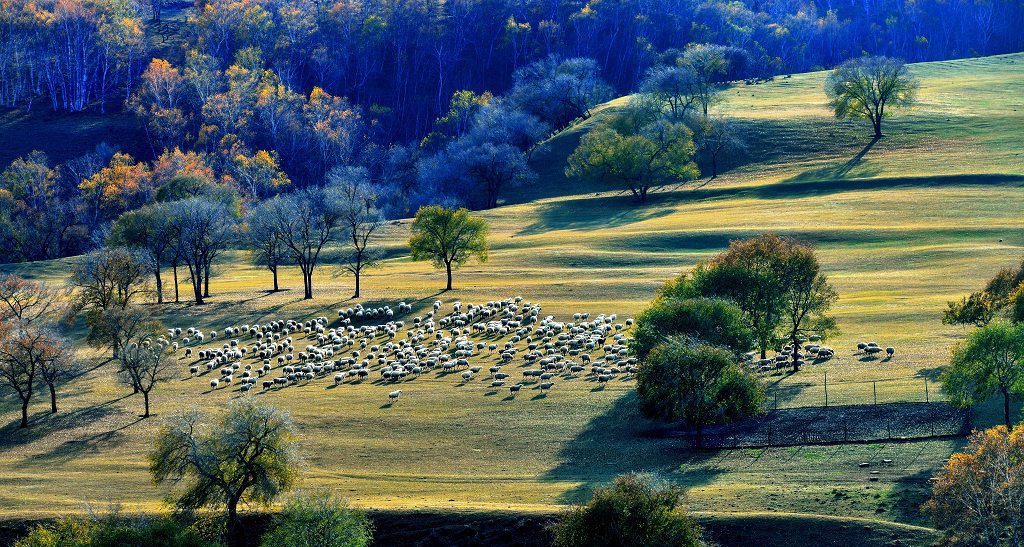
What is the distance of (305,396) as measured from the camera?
6806cm

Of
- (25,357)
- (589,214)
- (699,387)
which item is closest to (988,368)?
(699,387)

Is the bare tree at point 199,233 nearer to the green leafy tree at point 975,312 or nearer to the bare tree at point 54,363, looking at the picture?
the bare tree at point 54,363

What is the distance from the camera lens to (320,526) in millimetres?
43531

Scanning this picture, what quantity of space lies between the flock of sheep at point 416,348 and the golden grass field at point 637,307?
2.38m

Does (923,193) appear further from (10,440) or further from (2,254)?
(2,254)

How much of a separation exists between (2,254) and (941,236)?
112475mm

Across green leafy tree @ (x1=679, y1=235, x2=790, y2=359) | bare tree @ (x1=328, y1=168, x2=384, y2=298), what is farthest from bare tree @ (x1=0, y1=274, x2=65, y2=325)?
green leafy tree @ (x1=679, y1=235, x2=790, y2=359)

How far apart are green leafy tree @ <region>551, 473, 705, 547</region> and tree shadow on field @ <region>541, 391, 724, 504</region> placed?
5.58m

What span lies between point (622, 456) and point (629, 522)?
1267cm

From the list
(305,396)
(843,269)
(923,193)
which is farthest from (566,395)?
(923,193)

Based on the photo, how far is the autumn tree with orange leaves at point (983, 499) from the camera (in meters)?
38.7

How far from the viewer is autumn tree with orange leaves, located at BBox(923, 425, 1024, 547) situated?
3866 cm

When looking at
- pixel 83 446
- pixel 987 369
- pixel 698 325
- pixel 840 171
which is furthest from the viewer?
pixel 840 171

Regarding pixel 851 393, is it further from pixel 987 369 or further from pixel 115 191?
pixel 115 191
